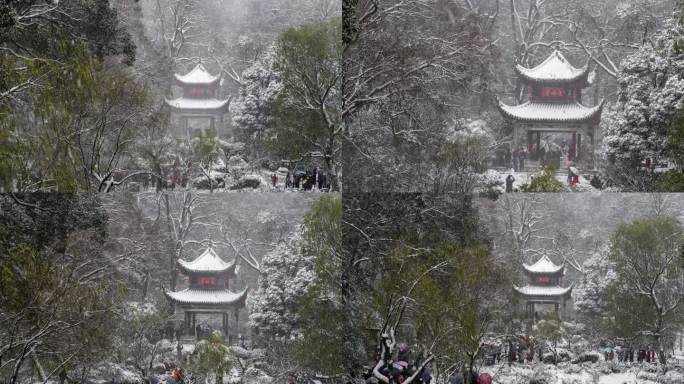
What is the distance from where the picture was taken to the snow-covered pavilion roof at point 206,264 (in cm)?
951

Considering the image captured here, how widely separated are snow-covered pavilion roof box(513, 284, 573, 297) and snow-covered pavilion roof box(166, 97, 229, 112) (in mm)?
2979

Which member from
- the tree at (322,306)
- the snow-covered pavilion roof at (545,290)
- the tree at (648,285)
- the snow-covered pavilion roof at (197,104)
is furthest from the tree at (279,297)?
the tree at (648,285)

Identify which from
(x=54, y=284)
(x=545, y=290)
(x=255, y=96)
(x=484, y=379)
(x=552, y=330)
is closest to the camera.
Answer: (x=484, y=379)

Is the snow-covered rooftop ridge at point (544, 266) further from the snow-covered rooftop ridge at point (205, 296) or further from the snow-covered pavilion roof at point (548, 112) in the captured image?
the snow-covered rooftop ridge at point (205, 296)

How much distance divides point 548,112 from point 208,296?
3252 millimetres

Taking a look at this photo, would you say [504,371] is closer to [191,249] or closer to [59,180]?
[191,249]

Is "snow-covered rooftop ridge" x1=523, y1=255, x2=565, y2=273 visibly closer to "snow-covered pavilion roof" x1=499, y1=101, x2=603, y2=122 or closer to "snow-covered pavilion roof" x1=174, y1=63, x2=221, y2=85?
"snow-covered pavilion roof" x1=499, y1=101, x2=603, y2=122

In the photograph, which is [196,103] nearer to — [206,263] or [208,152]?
[208,152]

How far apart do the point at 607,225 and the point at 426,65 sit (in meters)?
2.03

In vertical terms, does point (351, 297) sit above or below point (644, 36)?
below

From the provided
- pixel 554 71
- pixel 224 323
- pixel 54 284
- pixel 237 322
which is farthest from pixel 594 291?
pixel 54 284

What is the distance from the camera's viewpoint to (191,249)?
9.55 meters

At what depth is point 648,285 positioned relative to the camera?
370 inches

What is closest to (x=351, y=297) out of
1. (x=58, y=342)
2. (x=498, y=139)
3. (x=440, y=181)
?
(x=440, y=181)
